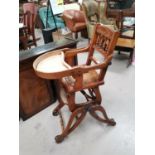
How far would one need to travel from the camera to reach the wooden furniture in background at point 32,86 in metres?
1.73

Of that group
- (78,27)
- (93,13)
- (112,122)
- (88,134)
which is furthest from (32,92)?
(78,27)

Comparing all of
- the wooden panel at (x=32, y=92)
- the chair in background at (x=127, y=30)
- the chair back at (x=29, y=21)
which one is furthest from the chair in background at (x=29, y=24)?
the chair in background at (x=127, y=30)

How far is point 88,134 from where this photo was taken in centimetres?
171

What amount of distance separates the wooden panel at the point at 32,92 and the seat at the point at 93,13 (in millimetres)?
1797

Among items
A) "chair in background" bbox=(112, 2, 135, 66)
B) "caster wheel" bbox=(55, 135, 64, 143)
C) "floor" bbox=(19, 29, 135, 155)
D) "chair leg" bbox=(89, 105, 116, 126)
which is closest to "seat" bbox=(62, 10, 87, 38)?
"chair in background" bbox=(112, 2, 135, 66)

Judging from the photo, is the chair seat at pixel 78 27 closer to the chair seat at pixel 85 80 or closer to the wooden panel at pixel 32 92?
the wooden panel at pixel 32 92

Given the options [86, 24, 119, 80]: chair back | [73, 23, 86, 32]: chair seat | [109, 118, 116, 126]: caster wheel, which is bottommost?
[109, 118, 116, 126]: caster wheel

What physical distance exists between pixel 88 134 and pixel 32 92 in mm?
733

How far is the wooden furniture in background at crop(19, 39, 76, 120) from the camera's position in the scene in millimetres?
1728

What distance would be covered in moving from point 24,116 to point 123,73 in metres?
1.59

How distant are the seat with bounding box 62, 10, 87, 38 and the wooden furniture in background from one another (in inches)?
80.6

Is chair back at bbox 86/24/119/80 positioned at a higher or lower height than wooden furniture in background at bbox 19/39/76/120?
higher

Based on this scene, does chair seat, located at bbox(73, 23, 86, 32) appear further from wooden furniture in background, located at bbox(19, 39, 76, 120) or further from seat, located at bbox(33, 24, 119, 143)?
seat, located at bbox(33, 24, 119, 143)
